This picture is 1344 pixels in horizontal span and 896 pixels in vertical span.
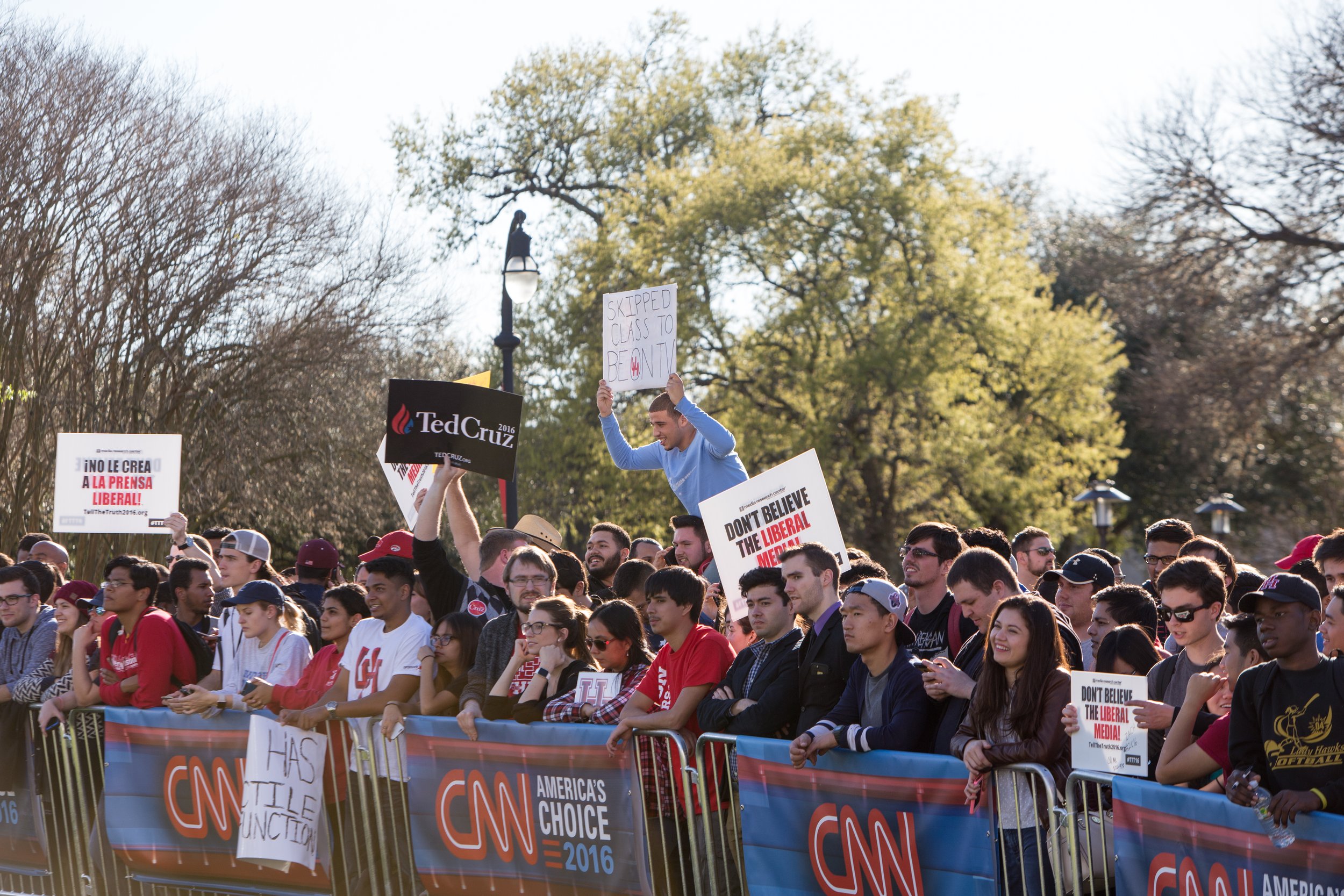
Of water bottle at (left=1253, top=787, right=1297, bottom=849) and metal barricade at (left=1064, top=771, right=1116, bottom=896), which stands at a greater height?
water bottle at (left=1253, top=787, right=1297, bottom=849)

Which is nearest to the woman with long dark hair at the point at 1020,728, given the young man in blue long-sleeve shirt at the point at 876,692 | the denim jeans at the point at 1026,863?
the denim jeans at the point at 1026,863

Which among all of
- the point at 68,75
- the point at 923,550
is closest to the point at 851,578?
the point at 923,550

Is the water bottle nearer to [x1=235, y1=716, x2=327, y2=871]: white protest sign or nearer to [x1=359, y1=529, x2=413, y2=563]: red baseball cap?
[x1=235, y1=716, x2=327, y2=871]: white protest sign

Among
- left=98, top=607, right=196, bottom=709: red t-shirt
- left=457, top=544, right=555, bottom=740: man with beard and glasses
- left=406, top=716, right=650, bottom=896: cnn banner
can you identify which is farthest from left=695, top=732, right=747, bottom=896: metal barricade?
left=98, top=607, right=196, bottom=709: red t-shirt

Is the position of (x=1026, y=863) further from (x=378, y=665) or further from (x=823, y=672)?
(x=378, y=665)

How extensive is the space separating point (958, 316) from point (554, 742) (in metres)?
25.3

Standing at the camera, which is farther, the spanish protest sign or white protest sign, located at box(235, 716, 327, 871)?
the spanish protest sign

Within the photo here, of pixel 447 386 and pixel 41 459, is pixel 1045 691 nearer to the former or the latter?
pixel 447 386

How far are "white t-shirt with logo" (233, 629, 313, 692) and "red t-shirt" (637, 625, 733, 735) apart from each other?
7.46ft

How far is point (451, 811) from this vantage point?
7230mm

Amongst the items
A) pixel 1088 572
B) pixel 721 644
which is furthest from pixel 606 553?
pixel 1088 572

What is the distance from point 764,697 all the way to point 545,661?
1.21 m

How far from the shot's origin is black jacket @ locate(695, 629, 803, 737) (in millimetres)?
6250

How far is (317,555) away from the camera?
10.7m
